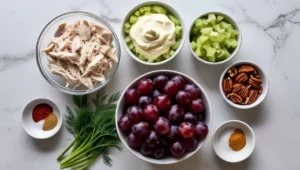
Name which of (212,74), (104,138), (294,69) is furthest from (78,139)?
(294,69)

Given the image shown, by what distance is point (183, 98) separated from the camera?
53.4 inches

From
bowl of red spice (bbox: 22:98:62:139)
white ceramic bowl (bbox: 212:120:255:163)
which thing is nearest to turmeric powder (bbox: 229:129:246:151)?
white ceramic bowl (bbox: 212:120:255:163)

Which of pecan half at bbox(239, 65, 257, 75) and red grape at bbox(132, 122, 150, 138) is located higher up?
pecan half at bbox(239, 65, 257, 75)

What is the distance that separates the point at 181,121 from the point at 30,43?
62 centimetres

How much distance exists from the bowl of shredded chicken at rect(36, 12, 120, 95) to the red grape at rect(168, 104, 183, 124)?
26cm

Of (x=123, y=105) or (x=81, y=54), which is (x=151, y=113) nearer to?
(x=123, y=105)

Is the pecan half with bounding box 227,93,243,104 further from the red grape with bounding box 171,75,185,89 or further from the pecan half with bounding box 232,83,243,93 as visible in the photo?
the red grape with bounding box 171,75,185,89

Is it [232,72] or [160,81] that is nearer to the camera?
[160,81]

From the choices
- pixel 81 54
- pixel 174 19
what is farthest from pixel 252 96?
pixel 81 54

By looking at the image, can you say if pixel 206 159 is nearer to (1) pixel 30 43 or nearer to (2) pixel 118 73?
(2) pixel 118 73

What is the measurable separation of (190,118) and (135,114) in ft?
0.57

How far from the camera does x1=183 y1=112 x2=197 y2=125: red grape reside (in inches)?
53.4

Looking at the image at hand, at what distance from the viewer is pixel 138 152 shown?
140 cm

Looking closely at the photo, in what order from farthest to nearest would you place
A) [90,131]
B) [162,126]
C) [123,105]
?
[90,131] → [123,105] → [162,126]
